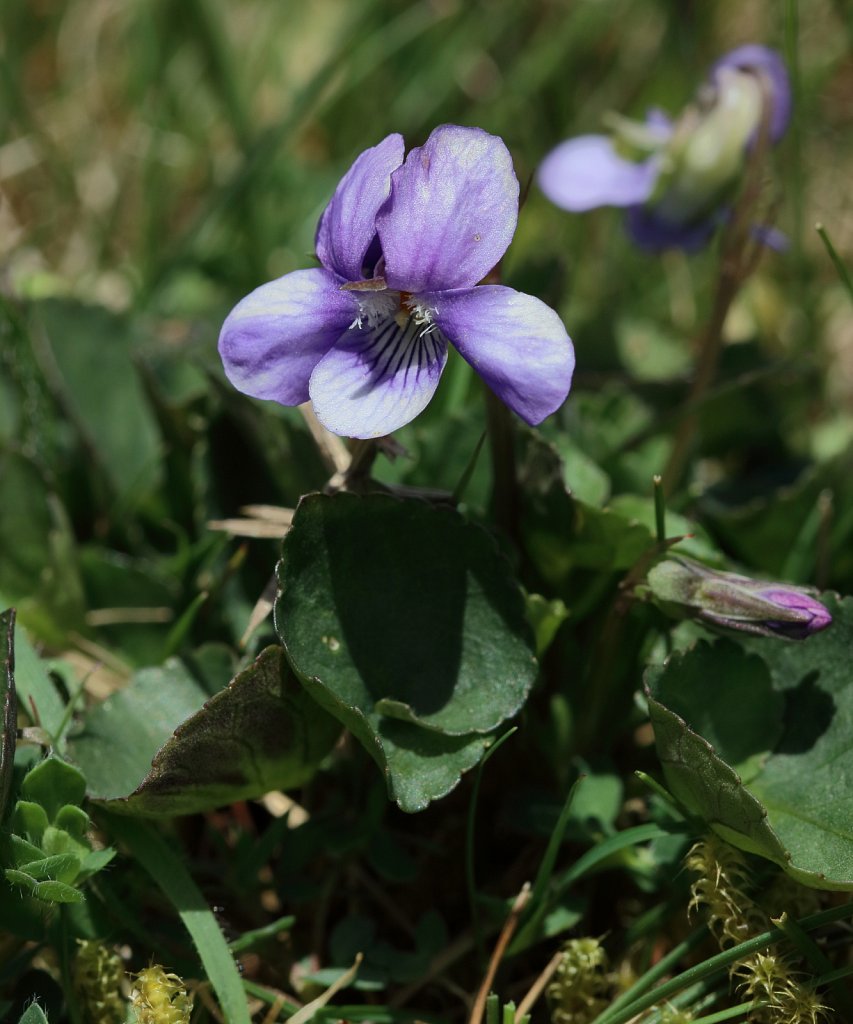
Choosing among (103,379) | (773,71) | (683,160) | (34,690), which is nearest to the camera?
(34,690)

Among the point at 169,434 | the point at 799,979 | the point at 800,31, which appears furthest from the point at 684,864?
the point at 800,31

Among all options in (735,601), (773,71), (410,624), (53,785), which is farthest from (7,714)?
(773,71)

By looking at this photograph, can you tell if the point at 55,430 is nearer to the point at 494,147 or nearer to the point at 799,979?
the point at 494,147

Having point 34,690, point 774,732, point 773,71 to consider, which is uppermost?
point 773,71

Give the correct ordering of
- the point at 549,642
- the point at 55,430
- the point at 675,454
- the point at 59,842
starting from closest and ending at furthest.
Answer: the point at 59,842, the point at 549,642, the point at 675,454, the point at 55,430

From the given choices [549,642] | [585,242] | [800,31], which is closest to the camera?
[549,642]

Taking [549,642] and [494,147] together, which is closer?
[494,147]

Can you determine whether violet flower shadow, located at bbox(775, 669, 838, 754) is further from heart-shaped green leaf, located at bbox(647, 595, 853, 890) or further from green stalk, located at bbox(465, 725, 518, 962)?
green stalk, located at bbox(465, 725, 518, 962)

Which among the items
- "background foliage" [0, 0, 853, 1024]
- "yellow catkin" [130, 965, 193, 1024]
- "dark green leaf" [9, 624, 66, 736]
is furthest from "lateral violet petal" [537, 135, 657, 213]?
"yellow catkin" [130, 965, 193, 1024]

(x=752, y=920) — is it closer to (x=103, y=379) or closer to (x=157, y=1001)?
(x=157, y=1001)
